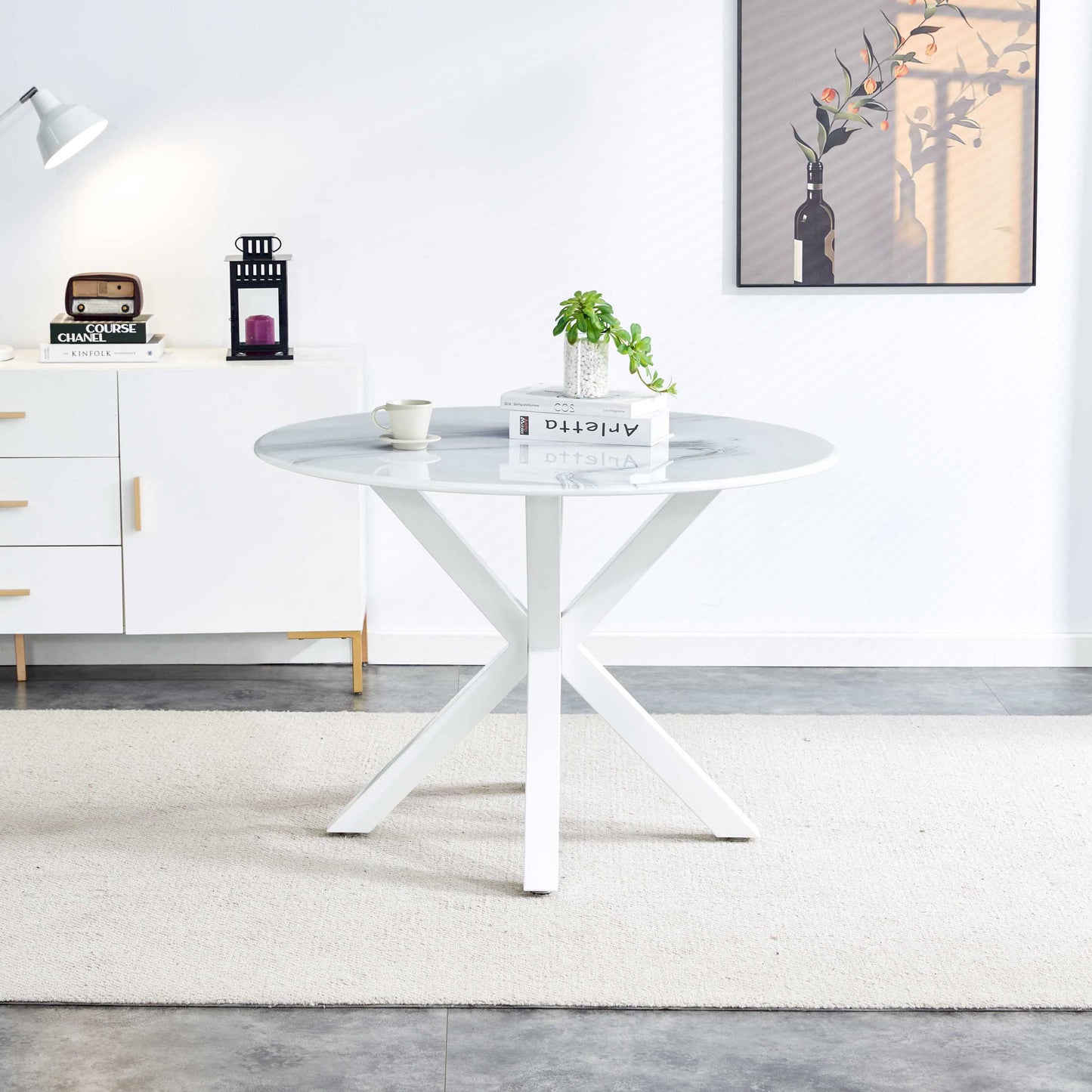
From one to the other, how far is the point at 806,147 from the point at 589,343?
1.39 m

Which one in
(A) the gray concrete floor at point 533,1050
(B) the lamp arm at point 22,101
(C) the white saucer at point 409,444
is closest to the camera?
(A) the gray concrete floor at point 533,1050

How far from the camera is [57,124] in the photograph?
10.4ft

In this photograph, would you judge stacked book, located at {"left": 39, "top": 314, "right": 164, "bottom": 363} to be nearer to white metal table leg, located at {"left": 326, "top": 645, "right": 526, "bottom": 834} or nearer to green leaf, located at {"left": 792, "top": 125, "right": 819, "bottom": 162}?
white metal table leg, located at {"left": 326, "top": 645, "right": 526, "bottom": 834}

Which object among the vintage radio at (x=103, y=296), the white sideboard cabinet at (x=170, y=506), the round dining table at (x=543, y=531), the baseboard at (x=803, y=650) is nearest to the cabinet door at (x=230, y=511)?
the white sideboard cabinet at (x=170, y=506)

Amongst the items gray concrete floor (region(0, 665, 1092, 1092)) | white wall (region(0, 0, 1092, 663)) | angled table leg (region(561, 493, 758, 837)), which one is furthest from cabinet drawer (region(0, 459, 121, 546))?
gray concrete floor (region(0, 665, 1092, 1092))

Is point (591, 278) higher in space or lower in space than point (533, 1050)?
higher

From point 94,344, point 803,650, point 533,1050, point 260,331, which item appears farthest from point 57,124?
point 533,1050

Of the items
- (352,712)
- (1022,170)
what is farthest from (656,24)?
(352,712)

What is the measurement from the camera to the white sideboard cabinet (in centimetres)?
317

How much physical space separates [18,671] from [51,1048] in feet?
5.84

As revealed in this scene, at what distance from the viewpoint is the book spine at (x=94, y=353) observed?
127 inches

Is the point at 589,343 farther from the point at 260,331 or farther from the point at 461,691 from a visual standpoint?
the point at 260,331

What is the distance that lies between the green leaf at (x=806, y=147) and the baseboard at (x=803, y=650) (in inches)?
47.9

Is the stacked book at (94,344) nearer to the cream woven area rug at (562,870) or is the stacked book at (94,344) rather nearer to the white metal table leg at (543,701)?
the cream woven area rug at (562,870)
